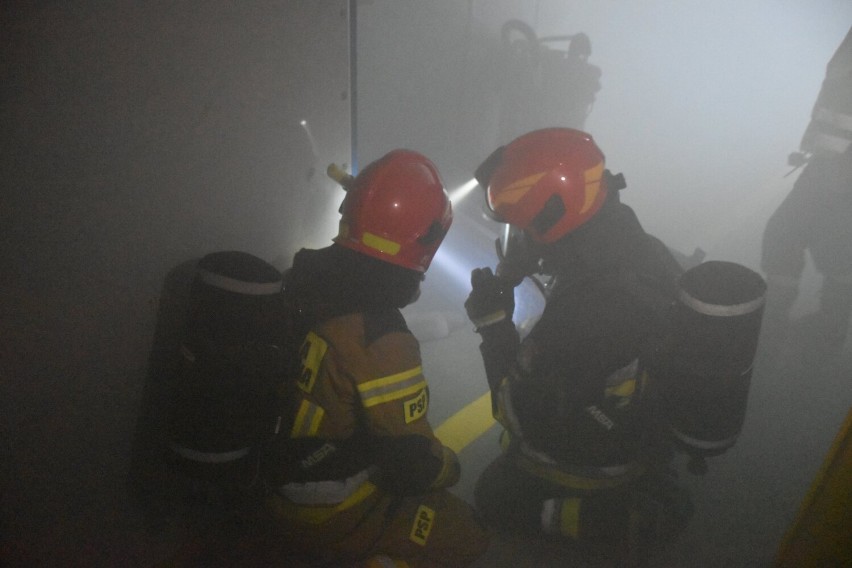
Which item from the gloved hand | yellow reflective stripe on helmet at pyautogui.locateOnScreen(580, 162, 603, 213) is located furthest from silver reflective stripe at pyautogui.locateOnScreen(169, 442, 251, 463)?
yellow reflective stripe on helmet at pyautogui.locateOnScreen(580, 162, 603, 213)

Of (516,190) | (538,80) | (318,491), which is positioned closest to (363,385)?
(318,491)

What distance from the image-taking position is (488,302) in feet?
7.31

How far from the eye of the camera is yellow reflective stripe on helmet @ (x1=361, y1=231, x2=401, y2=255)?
185cm

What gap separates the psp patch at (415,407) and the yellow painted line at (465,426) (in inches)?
53.0

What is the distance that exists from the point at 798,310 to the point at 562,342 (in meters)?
4.87

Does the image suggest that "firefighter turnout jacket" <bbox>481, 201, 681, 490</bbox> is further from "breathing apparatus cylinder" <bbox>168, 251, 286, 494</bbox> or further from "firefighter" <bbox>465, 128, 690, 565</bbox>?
"breathing apparatus cylinder" <bbox>168, 251, 286, 494</bbox>

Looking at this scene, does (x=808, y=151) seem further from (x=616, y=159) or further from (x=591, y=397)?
(x=616, y=159)

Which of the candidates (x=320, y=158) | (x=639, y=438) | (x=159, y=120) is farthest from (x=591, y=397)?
(x=159, y=120)

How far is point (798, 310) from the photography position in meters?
5.42

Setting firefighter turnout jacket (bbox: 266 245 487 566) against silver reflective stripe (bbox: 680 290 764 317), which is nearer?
firefighter turnout jacket (bbox: 266 245 487 566)

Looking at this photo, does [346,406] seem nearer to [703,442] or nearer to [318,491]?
[318,491]

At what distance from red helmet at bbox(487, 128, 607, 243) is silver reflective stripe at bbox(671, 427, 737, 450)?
0.95 meters

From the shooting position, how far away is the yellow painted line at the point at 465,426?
10.3ft

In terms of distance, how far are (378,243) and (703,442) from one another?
1508 mm
